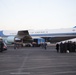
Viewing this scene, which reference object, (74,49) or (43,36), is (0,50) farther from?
(43,36)

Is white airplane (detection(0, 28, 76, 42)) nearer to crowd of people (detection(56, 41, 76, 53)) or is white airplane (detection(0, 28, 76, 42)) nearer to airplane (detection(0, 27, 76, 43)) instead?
airplane (detection(0, 27, 76, 43))

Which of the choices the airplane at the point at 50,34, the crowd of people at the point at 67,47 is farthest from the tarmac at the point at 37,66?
the airplane at the point at 50,34

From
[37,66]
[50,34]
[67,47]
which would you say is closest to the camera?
[37,66]

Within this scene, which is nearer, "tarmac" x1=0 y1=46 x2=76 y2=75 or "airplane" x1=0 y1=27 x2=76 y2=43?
"tarmac" x1=0 y1=46 x2=76 y2=75

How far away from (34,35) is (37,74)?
150 feet

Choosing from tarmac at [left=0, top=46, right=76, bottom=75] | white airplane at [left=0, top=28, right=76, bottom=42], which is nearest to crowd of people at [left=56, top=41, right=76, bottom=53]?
tarmac at [left=0, top=46, right=76, bottom=75]

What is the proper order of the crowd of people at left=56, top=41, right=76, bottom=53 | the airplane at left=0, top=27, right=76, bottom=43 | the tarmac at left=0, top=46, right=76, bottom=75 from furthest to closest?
the airplane at left=0, top=27, right=76, bottom=43
the crowd of people at left=56, top=41, right=76, bottom=53
the tarmac at left=0, top=46, right=76, bottom=75

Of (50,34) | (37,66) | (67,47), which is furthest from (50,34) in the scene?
(37,66)

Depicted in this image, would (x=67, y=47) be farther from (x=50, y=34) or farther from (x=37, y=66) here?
(x=50, y=34)

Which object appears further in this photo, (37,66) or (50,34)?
(50,34)

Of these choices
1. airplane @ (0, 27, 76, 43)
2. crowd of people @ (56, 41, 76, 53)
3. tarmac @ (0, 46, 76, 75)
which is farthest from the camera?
airplane @ (0, 27, 76, 43)

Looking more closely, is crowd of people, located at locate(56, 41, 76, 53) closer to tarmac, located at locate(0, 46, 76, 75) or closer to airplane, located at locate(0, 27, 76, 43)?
tarmac, located at locate(0, 46, 76, 75)

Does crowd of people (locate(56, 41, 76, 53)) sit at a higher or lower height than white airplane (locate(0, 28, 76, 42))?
lower

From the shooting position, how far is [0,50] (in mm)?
29594
